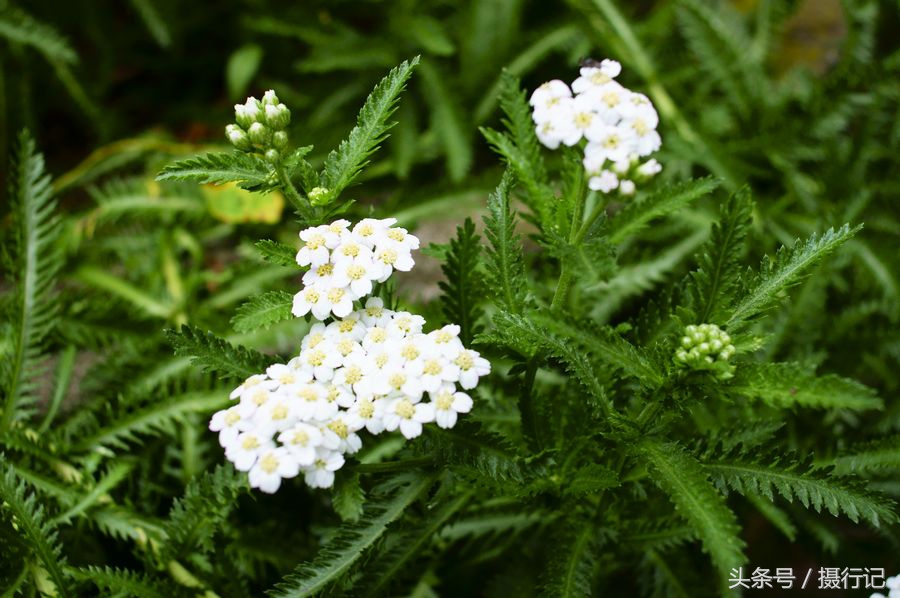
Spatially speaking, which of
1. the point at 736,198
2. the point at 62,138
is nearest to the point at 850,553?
the point at 736,198

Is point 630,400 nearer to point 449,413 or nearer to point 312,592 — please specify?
point 449,413

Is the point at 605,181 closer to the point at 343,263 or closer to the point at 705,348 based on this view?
the point at 705,348

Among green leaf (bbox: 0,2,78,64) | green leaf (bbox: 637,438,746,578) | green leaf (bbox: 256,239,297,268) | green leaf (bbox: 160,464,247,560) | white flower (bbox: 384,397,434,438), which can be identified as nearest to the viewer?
green leaf (bbox: 637,438,746,578)

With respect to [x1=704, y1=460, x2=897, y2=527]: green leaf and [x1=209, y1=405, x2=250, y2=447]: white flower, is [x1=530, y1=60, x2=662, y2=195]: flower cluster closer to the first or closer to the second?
[x1=704, y1=460, x2=897, y2=527]: green leaf

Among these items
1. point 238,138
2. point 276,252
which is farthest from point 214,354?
point 238,138

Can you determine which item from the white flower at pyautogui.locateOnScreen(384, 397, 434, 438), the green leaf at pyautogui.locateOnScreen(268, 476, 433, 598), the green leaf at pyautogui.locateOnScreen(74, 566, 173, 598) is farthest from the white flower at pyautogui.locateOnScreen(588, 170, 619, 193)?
the green leaf at pyautogui.locateOnScreen(74, 566, 173, 598)

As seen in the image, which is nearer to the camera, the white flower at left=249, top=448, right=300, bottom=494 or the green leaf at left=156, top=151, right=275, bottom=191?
the white flower at left=249, top=448, right=300, bottom=494

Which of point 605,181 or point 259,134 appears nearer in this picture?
point 605,181
